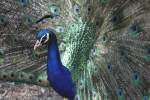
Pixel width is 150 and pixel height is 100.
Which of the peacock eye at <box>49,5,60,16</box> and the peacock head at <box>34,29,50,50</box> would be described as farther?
the peacock eye at <box>49,5,60,16</box>

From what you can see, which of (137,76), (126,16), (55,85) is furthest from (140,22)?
(55,85)

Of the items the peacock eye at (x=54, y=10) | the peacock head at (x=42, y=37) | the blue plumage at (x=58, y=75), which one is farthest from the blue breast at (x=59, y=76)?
the peacock eye at (x=54, y=10)

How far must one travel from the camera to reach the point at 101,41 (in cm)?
525

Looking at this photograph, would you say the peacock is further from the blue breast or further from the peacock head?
the peacock head

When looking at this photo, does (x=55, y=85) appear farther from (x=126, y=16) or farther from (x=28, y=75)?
(x=126, y=16)

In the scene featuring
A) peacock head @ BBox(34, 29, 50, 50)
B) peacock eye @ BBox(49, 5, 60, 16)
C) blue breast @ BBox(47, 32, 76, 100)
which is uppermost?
peacock eye @ BBox(49, 5, 60, 16)

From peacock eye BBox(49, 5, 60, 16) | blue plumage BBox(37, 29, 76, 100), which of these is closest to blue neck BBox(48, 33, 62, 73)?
blue plumage BBox(37, 29, 76, 100)

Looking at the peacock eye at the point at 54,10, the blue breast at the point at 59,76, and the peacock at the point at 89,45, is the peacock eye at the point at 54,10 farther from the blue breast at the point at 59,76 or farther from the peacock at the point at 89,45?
the blue breast at the point at 59,76

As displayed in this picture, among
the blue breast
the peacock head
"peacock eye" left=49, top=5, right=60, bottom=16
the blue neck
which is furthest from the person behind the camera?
"peacock eye" left=49, top=5, right=60, bottom=16

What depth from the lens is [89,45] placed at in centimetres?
521

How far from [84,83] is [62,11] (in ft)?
2.08

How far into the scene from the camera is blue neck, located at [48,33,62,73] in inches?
198

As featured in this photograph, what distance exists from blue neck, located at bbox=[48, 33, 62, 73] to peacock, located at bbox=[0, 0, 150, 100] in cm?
2

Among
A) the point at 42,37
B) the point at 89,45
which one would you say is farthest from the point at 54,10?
the point at 42,37
